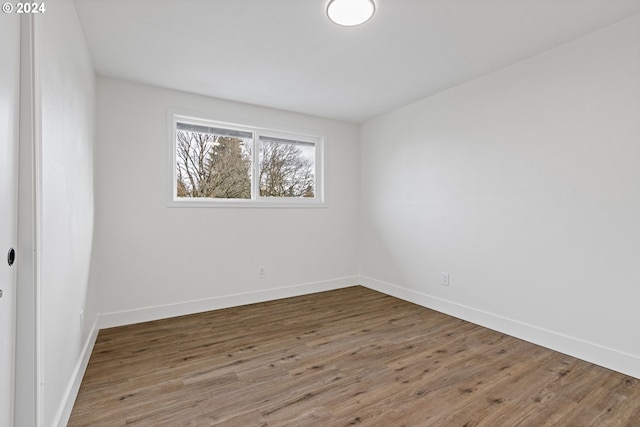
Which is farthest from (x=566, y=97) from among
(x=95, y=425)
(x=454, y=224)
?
Answer: (x=95, y=425)

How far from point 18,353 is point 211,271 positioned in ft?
7.45

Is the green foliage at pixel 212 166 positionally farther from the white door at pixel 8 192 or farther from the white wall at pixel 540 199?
the white door at pixel 8 192

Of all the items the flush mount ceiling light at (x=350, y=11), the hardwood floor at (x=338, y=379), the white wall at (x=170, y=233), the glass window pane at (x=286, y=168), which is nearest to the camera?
the hardwood floor at (x=338, y=379)

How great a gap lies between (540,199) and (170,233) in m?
3.46

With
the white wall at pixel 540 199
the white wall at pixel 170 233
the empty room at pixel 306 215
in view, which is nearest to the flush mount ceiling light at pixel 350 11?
the empty room at pixel 306 215

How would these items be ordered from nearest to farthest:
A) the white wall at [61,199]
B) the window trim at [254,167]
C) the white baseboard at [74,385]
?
the white wall at [61,199] < the white baseboard at [74,385] < the window trim at [254,167]

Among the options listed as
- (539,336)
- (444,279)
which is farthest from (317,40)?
(539,336)

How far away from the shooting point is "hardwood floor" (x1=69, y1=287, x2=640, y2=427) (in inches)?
65.7

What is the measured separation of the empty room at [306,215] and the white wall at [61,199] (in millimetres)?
23

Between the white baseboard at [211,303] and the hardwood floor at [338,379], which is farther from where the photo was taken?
the white baseboard at [211,303]

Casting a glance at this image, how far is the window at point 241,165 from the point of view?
3.41m

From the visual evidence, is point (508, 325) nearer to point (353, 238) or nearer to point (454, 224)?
point (454, 224)

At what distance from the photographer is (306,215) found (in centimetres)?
409

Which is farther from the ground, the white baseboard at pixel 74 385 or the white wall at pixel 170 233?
the white wall at pixel 170 233
